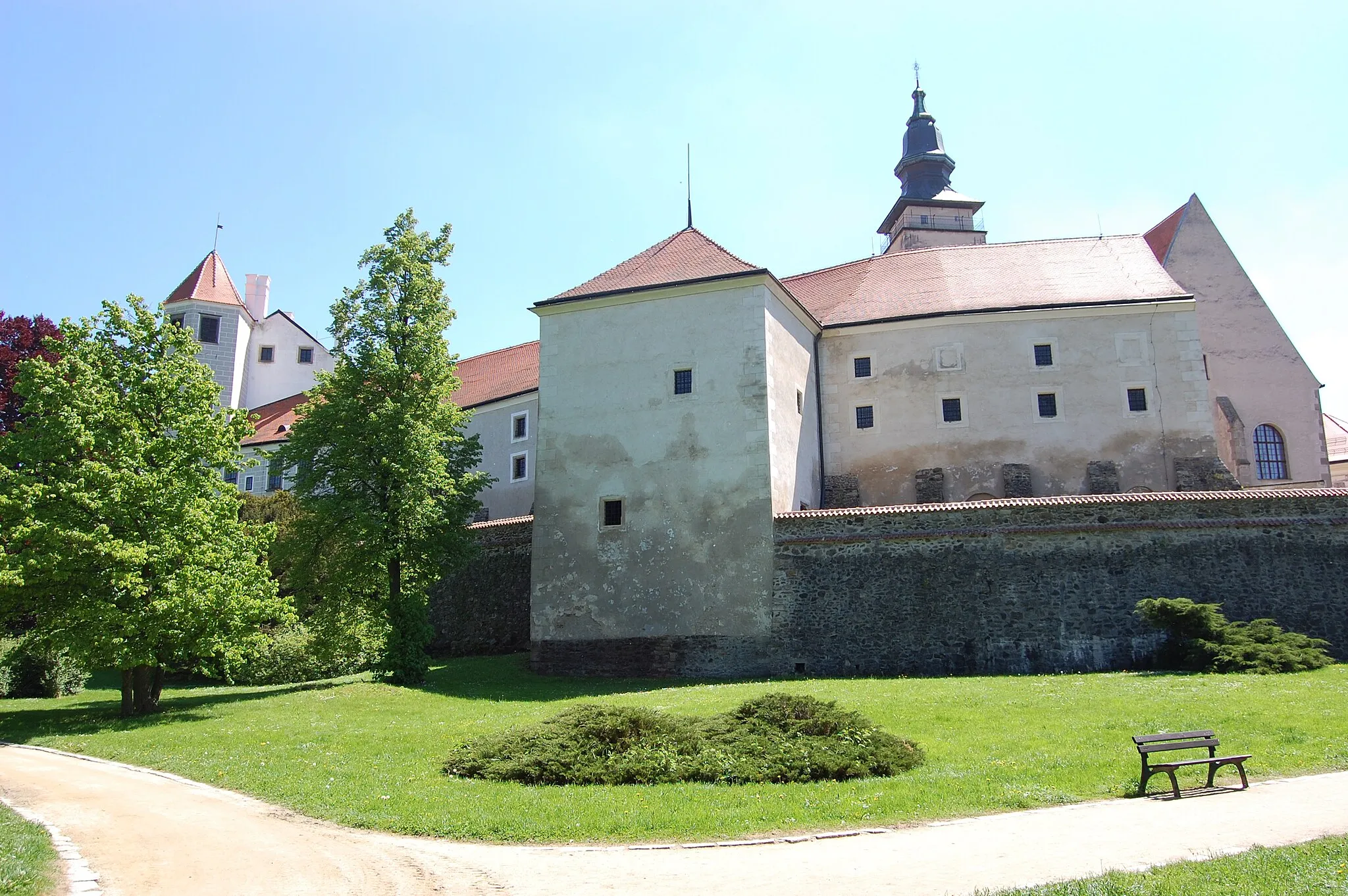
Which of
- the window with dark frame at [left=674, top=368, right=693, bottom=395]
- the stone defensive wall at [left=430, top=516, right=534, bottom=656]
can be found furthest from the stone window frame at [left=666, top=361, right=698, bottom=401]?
the stone defensive wall at [left=430, top=516, right=534, bottom=656]

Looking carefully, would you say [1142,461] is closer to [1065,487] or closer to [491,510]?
[1065,487]

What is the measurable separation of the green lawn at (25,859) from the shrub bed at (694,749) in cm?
487

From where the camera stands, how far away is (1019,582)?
75.4 feet

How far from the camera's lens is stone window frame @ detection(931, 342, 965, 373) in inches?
1248

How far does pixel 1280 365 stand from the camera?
115 feet

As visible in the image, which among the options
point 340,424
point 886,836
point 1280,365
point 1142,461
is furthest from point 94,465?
point 1280,365

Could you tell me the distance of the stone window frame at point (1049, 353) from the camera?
3128 centimetres

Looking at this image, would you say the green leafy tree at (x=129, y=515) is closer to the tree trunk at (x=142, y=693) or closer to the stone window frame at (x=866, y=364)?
the tree trunk at (x=142, y=693)

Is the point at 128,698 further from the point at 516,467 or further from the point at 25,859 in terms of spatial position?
the point at 516,467

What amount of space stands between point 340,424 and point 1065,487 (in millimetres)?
20459

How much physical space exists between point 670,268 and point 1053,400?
40.5ft

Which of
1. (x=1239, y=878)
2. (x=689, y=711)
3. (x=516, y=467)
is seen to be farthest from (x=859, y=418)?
(x=1239, y=878)

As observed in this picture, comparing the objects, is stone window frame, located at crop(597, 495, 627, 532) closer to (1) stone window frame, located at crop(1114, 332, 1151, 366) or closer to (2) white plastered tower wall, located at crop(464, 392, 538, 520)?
(2) white plastered tower wall, located at crop(464, 392, 538, 520)

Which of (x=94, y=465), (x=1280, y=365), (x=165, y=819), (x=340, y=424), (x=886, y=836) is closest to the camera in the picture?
(x=886, y=836)
